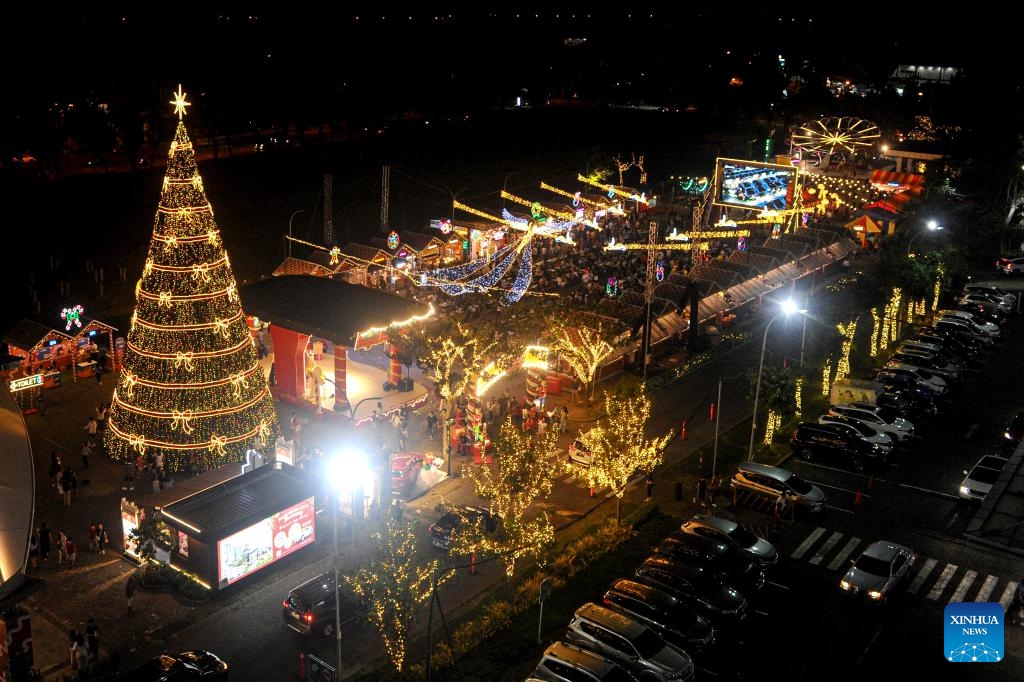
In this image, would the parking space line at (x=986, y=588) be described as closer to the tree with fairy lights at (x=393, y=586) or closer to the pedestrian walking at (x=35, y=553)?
the tree with fairy lights at (x=393, y=586)

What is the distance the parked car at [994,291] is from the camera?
5652cm

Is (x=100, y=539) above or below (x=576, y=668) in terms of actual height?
below

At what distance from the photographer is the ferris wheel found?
76.0m

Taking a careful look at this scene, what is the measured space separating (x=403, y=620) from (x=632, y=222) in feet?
186

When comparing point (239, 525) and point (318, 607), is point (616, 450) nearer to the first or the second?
point (318, 607)

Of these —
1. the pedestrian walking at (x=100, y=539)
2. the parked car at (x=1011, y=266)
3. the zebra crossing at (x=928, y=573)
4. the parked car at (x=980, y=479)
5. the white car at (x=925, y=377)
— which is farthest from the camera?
the parked car at (x=1011, y=266)

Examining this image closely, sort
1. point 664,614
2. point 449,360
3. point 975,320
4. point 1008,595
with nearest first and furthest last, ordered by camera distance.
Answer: point 664,614
point 1008,595
point 449,360
point 975,320

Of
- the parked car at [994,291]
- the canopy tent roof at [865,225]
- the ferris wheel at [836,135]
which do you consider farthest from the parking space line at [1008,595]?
the ferris wheel at [836,135]

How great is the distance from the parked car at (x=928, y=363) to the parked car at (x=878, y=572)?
17375 millimetres

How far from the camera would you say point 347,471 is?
96.8ft

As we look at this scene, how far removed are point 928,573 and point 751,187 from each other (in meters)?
38.4

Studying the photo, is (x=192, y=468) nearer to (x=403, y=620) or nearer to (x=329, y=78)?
(x=403, y=620)

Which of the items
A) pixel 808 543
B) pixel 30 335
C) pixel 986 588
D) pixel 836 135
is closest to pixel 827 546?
pixel 808 543

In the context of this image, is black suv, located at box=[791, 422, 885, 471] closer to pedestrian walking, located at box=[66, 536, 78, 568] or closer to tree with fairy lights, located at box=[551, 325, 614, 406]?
tree with fairy lights, located at box=[551, 325, 614, 406]
